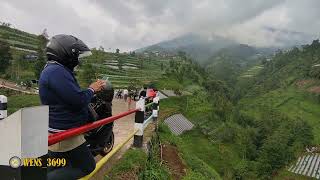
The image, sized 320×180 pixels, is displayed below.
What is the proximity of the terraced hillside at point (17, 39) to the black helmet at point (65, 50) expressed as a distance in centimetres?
8075

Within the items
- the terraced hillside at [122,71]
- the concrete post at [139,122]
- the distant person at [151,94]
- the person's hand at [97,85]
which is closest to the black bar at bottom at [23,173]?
the person's hand at [97,85]

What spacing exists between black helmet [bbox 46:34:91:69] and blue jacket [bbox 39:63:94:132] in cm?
11

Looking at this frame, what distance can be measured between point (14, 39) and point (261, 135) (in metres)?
55.8

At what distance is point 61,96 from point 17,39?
3706 inches

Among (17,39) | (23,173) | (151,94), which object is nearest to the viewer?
(23,173)

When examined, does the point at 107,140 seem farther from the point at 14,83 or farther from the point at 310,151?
the point at 310,151

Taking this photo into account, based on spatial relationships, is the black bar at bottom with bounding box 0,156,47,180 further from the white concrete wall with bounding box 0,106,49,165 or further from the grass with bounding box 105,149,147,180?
the grass with bounding box 105,149,147,180

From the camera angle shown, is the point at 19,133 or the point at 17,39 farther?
the point at 17,39

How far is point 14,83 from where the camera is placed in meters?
51.1

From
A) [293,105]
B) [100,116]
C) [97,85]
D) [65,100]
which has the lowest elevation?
[293,105]

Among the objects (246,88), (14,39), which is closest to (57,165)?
(14,39)

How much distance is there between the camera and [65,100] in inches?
172

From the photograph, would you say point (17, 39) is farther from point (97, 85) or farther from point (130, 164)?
point (97, 85)

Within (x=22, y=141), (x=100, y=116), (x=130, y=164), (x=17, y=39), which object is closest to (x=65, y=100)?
(x=22, y=141)
